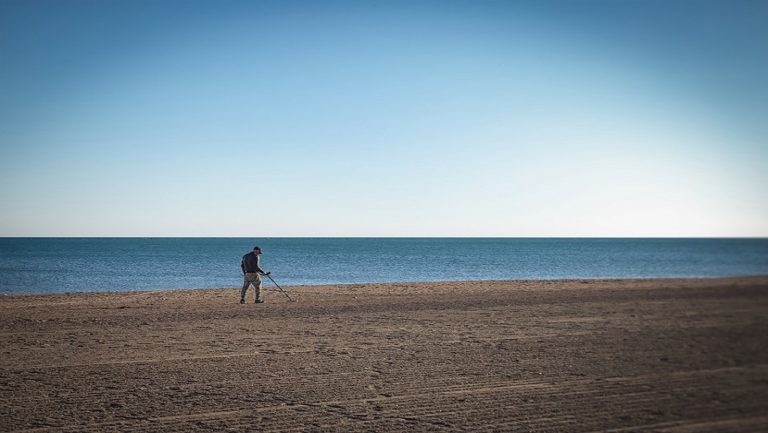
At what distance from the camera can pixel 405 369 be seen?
7926 mm

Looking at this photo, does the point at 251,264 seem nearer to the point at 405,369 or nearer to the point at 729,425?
the point at 405,369

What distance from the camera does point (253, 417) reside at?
5.98 meters

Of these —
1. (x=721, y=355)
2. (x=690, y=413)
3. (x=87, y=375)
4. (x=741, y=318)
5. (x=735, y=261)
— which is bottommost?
(x=87, y=375)

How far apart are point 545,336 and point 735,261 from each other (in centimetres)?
737

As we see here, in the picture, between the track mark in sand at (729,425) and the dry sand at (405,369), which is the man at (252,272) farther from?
the track mark in sand at (729,425)

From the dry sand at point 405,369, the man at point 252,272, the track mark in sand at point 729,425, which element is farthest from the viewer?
the man at point 252,272

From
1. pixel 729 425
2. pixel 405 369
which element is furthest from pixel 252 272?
pixel 729 425

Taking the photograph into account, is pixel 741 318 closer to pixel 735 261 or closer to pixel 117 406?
pixel 735 261

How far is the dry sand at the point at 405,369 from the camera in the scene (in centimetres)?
307

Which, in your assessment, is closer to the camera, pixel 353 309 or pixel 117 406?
pixel 117 406

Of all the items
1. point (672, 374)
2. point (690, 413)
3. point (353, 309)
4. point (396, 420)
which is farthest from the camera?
point (353, 309)

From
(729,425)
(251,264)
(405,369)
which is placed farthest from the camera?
(251,264)

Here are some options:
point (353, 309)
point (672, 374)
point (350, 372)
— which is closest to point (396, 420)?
point (350, 372)

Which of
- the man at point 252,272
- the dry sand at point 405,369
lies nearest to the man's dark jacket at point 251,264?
the man at point 252,272
